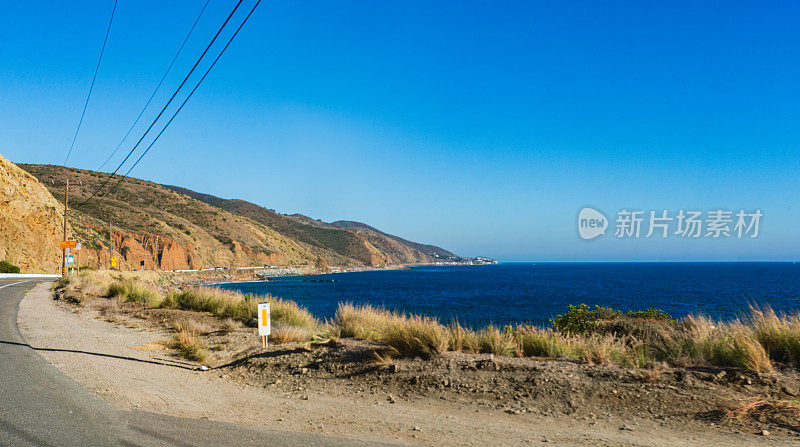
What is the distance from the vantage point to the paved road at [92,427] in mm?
4992

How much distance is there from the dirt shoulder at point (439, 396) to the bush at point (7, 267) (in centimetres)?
5015

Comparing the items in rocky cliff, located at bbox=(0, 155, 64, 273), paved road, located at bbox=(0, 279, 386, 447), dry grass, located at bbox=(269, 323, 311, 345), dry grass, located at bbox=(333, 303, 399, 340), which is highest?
rocky cliff, located at bbox=(0, 155, 64, 273)

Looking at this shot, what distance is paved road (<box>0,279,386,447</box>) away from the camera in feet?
16.4

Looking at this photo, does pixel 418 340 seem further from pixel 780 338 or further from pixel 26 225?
pixel 26 225

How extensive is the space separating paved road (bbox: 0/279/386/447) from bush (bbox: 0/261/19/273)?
53649 millimetres

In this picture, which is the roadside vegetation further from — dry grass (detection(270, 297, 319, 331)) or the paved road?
the paved road

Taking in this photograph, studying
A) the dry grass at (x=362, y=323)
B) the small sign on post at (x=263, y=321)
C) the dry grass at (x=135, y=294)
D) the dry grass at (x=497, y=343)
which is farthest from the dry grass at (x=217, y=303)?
the dry grass at (x=497, y=343)

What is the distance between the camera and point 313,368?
9.14m

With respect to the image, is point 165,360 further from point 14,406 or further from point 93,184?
point 93,184

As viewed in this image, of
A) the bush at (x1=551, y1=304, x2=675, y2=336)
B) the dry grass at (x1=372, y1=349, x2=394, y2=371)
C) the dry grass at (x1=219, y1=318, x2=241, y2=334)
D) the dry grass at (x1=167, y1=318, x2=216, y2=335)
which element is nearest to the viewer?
the dry grass at (x1=372, y1=349, x2=394, y2=371)

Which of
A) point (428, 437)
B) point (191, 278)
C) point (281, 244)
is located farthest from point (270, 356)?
point (281, 244)

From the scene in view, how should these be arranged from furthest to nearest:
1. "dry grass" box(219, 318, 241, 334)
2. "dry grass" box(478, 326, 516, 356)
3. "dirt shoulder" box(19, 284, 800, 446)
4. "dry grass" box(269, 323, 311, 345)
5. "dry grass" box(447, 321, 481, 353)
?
"dry grass" box(219, 318, 241, 334)
"dry grass" box(269, 323, 311, 345)
"dry grass" box(447, 321, 481, 353)
"dry grass" box(478, 326, 516, 356)
"dirt shoulder" box(19, 284, 800, 446)

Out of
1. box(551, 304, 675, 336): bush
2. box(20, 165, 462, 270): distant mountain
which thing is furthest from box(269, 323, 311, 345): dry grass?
box(20, 165, 462, 270): distant mountain

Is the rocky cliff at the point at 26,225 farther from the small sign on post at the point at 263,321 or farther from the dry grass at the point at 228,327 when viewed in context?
the small sign on post at the point at 263,321
